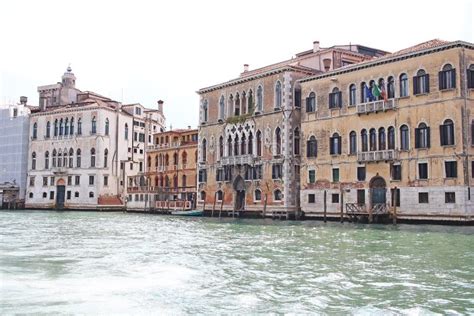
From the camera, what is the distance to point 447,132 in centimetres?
2281

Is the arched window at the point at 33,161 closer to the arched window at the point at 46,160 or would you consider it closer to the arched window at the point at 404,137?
the arched window at the point at 46,160

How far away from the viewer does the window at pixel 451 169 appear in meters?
22.4

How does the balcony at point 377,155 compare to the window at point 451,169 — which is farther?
the balcony at point 377,155

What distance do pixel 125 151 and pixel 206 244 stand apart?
1392 inches

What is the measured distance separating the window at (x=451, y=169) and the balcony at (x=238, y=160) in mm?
12093

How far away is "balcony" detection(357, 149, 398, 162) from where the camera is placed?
80.8ft

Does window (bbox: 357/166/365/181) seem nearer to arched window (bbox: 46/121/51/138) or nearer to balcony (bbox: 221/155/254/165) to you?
balcony (bbox: 221/155/254/165)

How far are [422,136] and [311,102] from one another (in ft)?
23.1

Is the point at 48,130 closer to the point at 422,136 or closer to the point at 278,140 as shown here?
the point at 278,140

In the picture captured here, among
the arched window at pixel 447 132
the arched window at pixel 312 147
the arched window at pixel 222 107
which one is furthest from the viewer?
the arched window at pixel 222 107

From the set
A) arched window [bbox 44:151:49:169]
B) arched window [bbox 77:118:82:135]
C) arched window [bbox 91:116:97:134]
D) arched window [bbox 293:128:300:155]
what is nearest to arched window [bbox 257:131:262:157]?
arched window [bbox 293:128:300:155]

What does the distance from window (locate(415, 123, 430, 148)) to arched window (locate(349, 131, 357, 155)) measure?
11.2ft

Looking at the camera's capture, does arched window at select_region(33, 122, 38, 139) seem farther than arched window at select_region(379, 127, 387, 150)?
Yes

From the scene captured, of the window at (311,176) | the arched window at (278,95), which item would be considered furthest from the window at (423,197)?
the arched window at (278,95)
